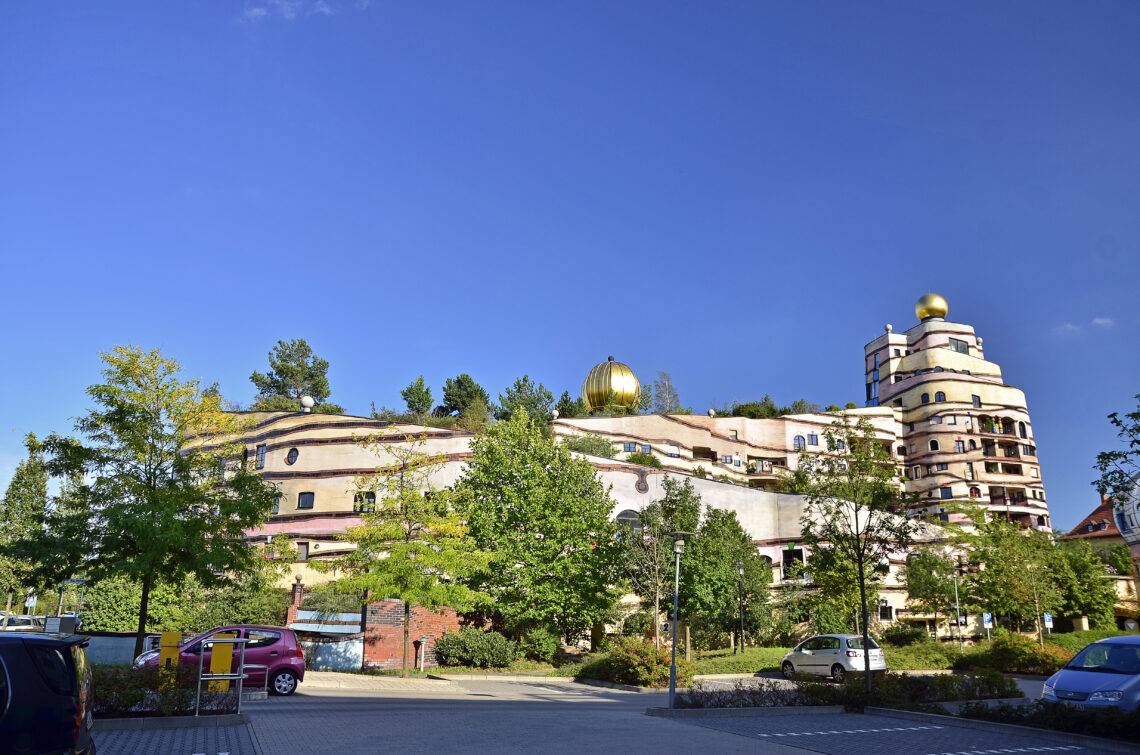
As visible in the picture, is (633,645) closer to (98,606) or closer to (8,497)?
(98,606)

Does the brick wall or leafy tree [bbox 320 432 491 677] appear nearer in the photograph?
leafy tree [bbox 320 432 491 677]

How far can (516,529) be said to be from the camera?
106ft

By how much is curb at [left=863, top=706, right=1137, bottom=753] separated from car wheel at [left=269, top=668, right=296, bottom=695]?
42.0 feet

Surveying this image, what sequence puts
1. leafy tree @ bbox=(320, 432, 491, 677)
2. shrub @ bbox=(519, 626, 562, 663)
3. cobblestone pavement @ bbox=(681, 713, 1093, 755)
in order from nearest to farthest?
cobblestone pavement @ bbox=(681, 713, 1093, 755) < leafy tree @ bbox=(320, 432, 491, 677) < shrub @ bbox=(519, 626, 562, 663)

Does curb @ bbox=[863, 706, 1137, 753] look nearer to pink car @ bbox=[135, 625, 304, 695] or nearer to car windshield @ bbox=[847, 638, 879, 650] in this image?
car windshield @ bbox=[847, 638, 879, 650]

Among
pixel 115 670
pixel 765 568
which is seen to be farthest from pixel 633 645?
pixel 765 568

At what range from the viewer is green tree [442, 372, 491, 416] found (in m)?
Answer: 78.7

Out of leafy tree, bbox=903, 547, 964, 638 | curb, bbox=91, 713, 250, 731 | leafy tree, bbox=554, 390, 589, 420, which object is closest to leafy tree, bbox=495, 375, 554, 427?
leafy tree, bbox=554, 390, 589, 420

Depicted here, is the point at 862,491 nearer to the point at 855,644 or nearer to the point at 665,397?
the point at 855,644

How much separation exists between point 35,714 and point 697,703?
12600 millimetres

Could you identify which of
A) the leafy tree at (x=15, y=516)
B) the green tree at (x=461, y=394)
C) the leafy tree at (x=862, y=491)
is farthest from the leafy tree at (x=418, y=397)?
the leafy tree at (x=862, y=491)

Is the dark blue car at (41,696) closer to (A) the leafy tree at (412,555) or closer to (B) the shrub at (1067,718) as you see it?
(B) the shrub at (1067,718)

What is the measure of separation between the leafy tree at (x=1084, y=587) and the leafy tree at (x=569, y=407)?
141 ft

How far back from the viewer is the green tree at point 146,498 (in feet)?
60.5
